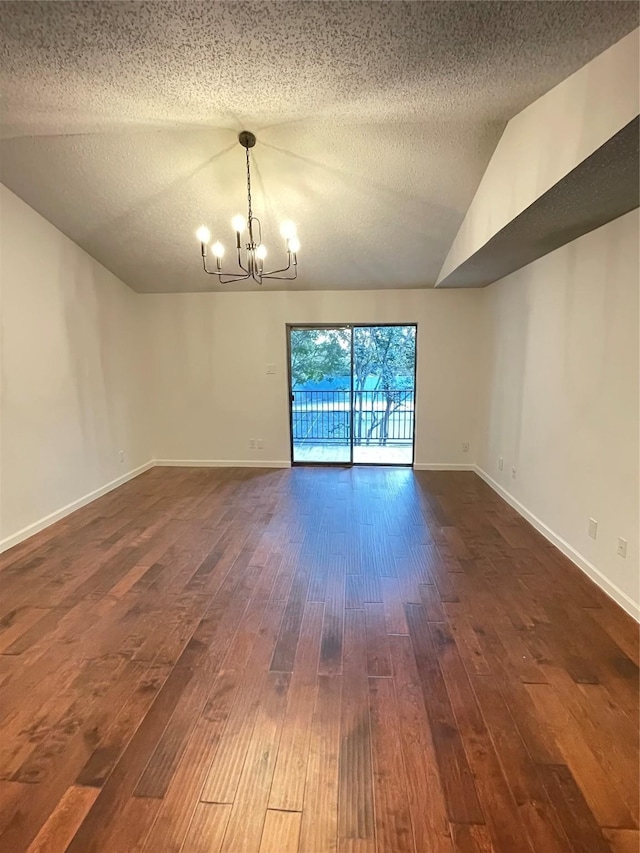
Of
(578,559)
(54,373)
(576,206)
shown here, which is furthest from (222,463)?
(576,206)

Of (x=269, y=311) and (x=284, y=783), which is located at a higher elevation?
(x=269, y=311)

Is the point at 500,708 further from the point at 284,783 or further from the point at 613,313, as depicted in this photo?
the point at 613,313

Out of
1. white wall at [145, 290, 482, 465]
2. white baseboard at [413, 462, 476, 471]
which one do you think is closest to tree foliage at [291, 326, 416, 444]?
white wall at [145, 290, 482, 465]

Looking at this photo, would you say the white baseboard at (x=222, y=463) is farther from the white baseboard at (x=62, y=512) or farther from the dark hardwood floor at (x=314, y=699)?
the dark hardwood floor at (x=314, y=699)

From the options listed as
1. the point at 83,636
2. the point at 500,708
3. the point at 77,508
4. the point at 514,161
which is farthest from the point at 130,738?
the point at 514,161

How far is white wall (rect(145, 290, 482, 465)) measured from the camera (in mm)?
4922

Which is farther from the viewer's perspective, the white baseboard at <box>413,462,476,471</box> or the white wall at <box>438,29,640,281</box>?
the white baseboard at <box>413,462,476,471</box>

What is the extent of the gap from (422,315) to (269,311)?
1.95 meters

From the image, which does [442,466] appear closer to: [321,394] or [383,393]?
[383,393]

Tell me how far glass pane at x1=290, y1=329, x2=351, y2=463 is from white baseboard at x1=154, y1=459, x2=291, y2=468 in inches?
13.1

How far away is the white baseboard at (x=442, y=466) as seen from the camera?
509 centimetres

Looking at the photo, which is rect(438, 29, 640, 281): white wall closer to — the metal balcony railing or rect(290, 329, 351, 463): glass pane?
rect(290, 329, 351, 463): glass pane

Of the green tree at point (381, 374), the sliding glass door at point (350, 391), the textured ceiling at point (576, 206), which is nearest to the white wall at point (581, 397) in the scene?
the textured ceiling at point (576, 206)

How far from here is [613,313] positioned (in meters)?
2.37
